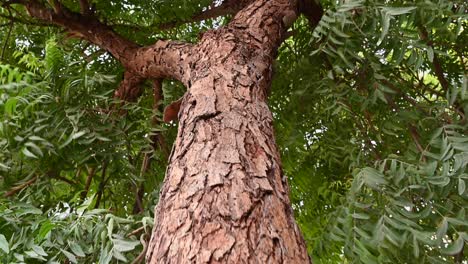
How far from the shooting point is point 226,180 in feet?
2.81

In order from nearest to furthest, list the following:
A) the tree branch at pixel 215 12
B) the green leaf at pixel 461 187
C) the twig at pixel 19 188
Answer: the green leaf at pixel 461 187 < the twig at pixel 19 188 < the tree branch at pixel 215 12

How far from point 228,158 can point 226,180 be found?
0.07 meters

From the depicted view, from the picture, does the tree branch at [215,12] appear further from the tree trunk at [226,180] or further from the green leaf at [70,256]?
the green leaf at [70,256]

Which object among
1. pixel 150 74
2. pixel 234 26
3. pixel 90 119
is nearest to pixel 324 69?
pixel 234 26

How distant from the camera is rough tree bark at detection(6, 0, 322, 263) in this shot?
0.75 metres

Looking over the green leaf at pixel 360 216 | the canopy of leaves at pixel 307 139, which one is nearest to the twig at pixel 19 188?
the canopy of leaves at pixel 307 139

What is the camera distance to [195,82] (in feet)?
4.02

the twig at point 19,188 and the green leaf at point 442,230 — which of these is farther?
the twig at point 19,188

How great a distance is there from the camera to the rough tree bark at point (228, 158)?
0.75 m

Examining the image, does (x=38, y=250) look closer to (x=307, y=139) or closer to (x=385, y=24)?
(x=385, y=24)

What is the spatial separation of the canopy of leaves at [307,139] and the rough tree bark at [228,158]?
17 cm

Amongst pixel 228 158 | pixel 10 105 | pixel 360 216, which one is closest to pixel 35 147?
pixel 10 105

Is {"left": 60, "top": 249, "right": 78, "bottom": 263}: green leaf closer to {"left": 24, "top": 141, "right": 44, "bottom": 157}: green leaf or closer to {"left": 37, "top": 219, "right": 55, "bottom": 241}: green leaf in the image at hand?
{"left": 37, "top": 219, "right": 55, "bottom": 241}: green leaf

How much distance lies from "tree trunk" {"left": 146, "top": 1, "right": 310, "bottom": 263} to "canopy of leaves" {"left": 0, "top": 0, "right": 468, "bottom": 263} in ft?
0.66
